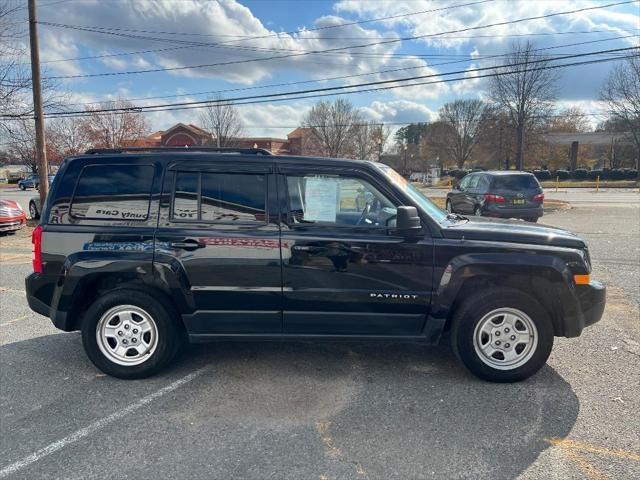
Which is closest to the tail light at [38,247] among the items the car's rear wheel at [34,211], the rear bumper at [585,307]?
the rear bumper at [585,307]

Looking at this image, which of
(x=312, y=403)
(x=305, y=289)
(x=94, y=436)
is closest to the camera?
(x=94, y=436)

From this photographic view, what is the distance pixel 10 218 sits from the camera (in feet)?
41.8

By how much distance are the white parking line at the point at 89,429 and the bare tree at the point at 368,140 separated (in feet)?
201

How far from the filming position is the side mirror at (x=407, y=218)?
3.38 meters

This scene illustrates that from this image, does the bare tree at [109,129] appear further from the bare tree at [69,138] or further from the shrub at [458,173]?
the shrub at [458,173]

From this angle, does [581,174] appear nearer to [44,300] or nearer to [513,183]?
[513,183]

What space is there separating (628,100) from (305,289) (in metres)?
53.8

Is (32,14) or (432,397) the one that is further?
(32,14)

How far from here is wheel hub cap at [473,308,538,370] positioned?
3.57m

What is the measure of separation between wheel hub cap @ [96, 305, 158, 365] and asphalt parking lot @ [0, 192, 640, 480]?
8.8 inches

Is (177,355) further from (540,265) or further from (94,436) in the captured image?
(540,265)

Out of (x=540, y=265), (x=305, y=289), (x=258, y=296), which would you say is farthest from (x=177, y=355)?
(x=540, y=265)

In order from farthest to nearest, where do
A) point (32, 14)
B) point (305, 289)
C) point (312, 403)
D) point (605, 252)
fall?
point (32, 14), point (605, 252), point (305, 289), point (312, 403)

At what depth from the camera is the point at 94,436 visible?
9.61 feet
